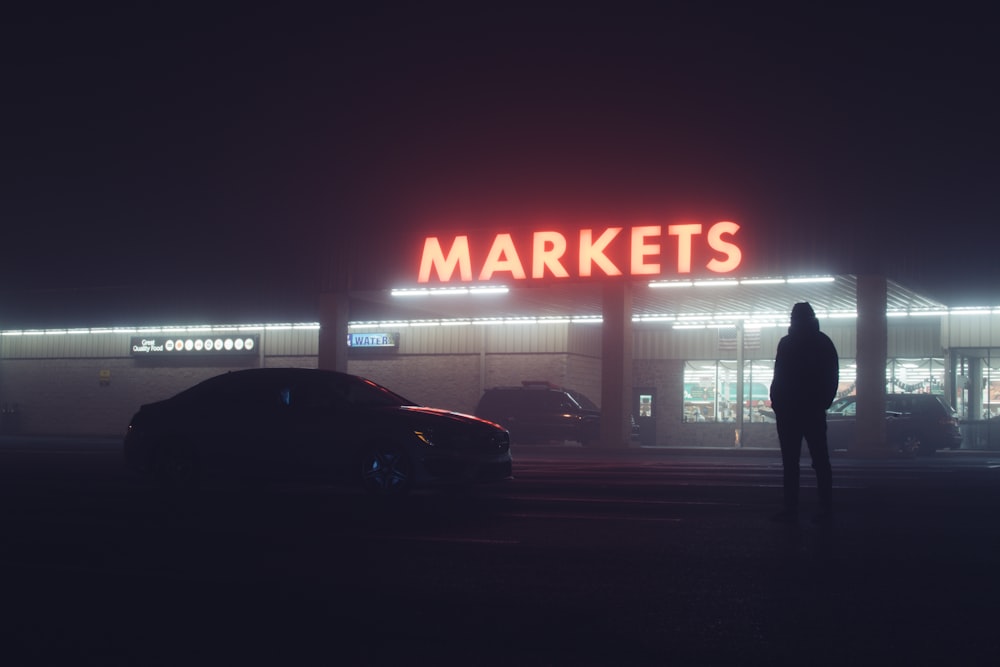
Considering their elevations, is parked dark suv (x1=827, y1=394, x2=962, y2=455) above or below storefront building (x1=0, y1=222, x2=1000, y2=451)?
below

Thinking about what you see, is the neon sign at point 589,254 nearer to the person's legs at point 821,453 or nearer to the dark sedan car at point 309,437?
the dark sedan car at point 309,437

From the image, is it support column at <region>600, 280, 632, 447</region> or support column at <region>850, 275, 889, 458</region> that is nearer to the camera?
support column at <region>850, 275, 889, 458</region>

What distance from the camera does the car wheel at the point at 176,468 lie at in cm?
1327

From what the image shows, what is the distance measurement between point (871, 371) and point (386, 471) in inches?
700

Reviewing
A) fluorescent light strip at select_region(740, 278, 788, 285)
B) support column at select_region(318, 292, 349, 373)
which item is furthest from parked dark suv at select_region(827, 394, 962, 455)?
support column at select_region(318, 292, 349, 373)

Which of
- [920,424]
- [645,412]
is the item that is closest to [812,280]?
[920,424]

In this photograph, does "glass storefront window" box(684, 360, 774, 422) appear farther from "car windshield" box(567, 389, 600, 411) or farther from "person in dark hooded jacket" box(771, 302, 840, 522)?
"person in dark hooded jacket" box(771, 302, 840, 522)

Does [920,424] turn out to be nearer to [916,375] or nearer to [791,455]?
[916,375]

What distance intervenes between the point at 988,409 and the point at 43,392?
3685cm

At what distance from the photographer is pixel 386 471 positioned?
12.0 meters

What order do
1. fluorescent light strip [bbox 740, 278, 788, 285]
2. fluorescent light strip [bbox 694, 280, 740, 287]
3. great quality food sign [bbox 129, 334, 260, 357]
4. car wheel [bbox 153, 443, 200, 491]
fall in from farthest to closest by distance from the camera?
great quality food sign [bbox 129, 334, 260, 357], fluorescent light strip [bbox 694, 280, 740, 287], fluorescent light strip [bbox 740, 278, 788, 285], car wheel [bbox 153, 443, 200, 491]

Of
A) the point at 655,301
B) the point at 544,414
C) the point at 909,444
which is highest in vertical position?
the point at 655,301

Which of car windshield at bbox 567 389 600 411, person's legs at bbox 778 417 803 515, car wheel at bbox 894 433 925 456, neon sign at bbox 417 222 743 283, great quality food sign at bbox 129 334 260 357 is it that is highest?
neon sign at bbox 417 222 743 283

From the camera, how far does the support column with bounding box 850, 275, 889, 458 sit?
1026 inches
